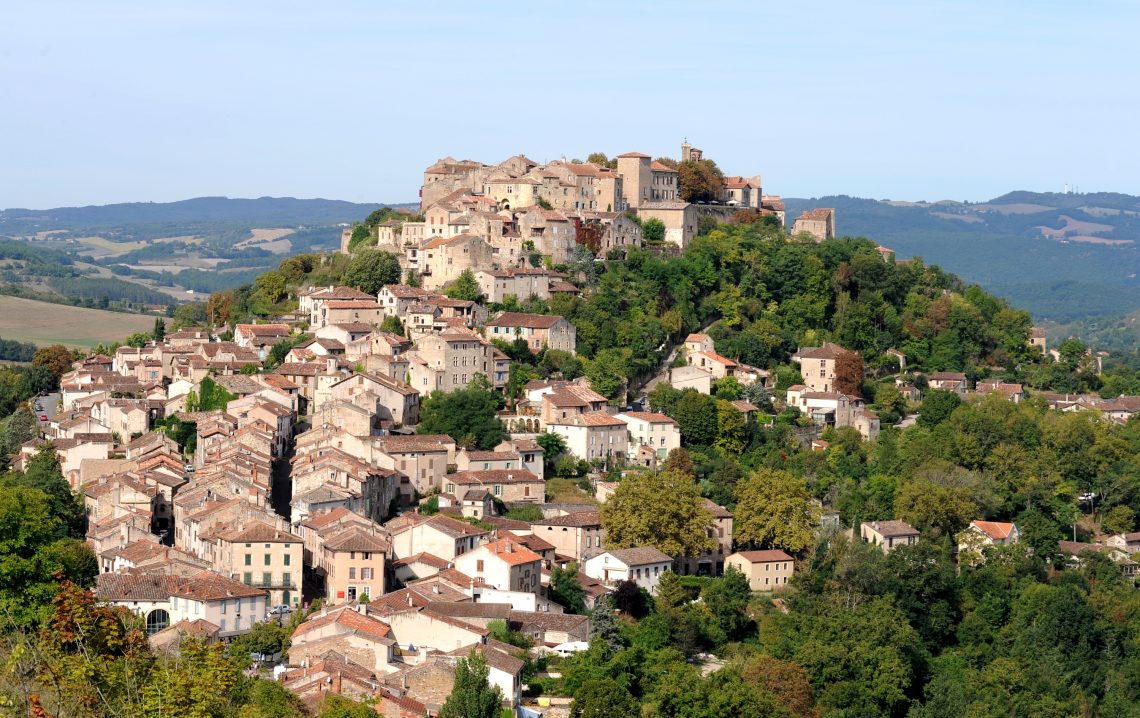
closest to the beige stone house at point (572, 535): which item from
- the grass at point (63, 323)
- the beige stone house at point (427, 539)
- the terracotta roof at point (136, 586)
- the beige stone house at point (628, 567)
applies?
the beige stone house at point (628, 567)

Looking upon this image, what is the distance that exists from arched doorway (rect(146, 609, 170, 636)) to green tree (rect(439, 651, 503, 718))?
733 centimetres

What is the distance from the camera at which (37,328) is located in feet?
409

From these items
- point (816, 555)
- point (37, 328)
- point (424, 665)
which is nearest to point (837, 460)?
point (816, 555)

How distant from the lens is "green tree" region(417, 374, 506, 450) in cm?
4934

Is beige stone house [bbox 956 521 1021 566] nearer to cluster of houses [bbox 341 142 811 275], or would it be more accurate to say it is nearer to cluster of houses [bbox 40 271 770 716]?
cluster of houses [bbox 40 271 770 716]

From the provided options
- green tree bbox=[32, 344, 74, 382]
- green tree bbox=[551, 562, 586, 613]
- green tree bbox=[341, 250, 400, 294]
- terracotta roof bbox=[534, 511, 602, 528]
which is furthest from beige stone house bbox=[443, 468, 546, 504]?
green tree bbox=[32, 344, 74, 382]

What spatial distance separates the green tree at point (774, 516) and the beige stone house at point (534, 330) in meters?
Result: 9.90

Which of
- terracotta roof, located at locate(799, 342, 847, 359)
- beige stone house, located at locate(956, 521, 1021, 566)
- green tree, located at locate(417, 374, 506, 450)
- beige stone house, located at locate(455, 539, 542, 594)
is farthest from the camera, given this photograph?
terracotta roof, located at locate(799, 342, 847, 359)

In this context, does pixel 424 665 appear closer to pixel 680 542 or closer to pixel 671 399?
pixel 680 542

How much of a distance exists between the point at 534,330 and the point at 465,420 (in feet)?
25.0

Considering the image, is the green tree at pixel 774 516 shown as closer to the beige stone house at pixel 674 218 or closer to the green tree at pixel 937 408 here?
the green tree at pixel 937 408

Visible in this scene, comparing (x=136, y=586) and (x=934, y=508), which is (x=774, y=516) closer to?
(x=934, y=508)

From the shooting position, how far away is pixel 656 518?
45125 mm

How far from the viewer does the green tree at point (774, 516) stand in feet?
159
